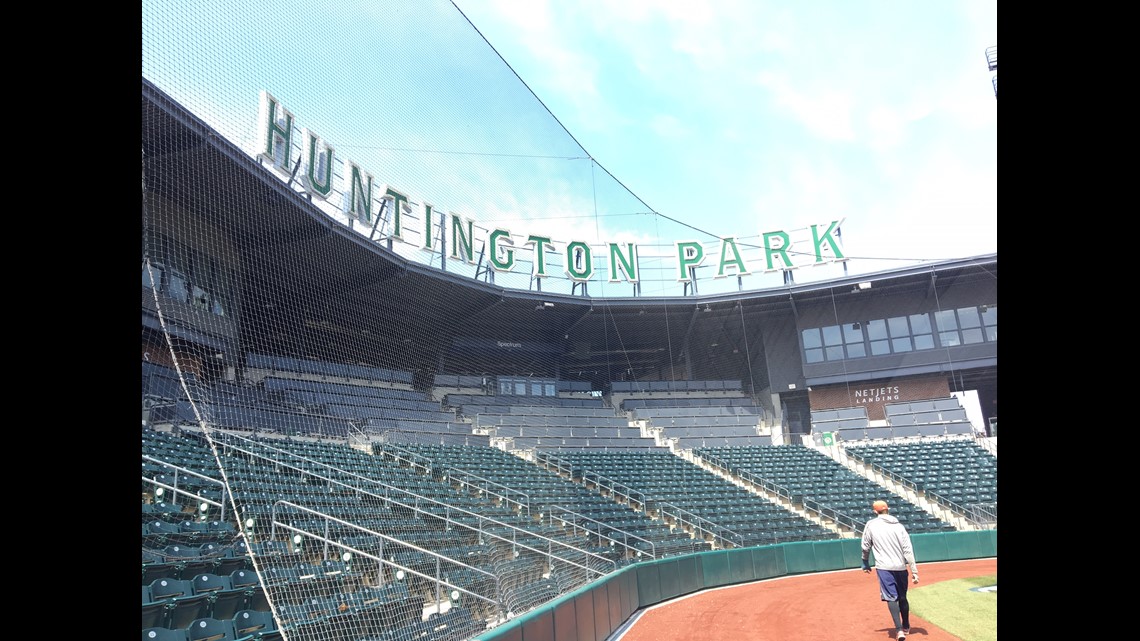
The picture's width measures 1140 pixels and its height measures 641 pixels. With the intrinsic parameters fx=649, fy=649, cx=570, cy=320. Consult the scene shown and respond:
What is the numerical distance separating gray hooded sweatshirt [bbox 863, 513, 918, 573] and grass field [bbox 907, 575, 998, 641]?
1.31 m

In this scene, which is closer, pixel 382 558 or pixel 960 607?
pixel 382 558

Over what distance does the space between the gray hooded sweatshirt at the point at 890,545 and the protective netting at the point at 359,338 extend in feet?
6.22

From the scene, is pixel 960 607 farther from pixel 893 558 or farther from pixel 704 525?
pixel 704 525

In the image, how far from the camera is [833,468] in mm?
16125

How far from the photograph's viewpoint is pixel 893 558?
5.47 meters

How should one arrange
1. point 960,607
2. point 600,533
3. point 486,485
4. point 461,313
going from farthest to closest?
point 461,313
point 486,485
point 600,533
point 960,607

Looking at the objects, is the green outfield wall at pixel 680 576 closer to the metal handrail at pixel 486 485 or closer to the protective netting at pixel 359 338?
the protective netting at pixel 359 338

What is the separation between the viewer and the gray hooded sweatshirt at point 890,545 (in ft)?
17.8

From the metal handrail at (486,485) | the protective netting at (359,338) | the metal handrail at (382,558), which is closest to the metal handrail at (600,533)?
the protective netting at (359,338)

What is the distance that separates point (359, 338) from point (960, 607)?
804cm

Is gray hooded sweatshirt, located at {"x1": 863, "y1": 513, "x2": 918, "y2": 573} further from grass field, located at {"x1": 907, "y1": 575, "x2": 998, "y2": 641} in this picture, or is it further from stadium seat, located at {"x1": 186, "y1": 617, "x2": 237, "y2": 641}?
stadium seat, located at {"x1": 186, "y1": 617, "x2": 237, "y2": 641}

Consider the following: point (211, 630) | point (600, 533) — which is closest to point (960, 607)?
point (600, 533)

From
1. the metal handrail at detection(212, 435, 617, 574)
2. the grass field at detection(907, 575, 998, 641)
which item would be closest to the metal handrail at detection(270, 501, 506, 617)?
the metal handrail at detection(212, 435, 617, 574)
